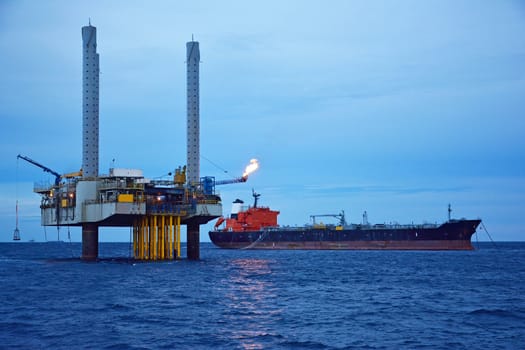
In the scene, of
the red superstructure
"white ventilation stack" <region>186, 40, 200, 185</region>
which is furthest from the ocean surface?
the red superstructure

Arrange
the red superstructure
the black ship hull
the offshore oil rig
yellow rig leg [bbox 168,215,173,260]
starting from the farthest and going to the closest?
1. the red superstructure
2. the black ship hull
3. yellow rig leg [bbox 168,215,173,260]
4. the offshore oil rig

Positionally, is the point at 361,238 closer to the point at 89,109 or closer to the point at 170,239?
the point at 170,239

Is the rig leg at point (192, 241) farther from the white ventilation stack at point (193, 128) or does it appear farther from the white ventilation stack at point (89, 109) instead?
the white ventilation stack at point (89, 109)

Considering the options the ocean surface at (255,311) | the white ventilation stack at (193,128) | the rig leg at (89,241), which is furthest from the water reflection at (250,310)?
the rig leg at (89,241)

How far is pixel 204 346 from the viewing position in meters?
21.7

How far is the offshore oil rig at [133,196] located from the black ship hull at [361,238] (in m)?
45.1

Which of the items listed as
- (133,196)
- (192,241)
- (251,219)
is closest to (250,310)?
(133,196)

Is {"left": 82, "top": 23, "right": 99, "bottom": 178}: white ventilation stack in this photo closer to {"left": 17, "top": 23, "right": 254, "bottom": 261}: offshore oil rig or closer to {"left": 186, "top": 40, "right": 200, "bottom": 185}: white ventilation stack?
{"left": 17, "top": 23, "right": 254, "bottom": 261}: offshore oil rig

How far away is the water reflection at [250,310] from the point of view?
23.7 meters

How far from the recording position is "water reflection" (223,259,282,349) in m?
23.7

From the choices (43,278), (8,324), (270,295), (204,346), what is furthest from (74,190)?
(204,346)

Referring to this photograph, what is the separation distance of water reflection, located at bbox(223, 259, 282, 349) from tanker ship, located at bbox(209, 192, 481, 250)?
178ft

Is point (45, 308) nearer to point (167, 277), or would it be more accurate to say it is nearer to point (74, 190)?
point (167, 277)

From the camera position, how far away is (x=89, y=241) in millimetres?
58094
